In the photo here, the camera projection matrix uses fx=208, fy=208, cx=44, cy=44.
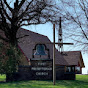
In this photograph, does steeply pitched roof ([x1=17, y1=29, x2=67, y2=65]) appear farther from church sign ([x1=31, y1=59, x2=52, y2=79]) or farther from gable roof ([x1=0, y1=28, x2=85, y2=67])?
church sign ([x1=31, y1=59, x2=52, y2=79])

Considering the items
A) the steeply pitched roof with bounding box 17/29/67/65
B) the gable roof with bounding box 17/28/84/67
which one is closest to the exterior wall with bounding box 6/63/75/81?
the gable roof with bounding box 17/28/84/67

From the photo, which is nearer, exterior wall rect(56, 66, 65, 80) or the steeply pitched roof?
exterior wall rect(56, 66, 65, 80)

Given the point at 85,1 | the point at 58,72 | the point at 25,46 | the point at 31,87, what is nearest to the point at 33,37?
the point at 25,46

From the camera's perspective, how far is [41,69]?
69.7ft

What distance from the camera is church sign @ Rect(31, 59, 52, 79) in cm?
2134

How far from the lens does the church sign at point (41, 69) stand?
21344 millimetres

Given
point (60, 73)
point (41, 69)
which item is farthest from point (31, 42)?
point (41, 69)

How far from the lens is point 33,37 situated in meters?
35.4

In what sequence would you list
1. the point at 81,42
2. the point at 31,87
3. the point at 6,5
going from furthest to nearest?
the point at 6,5
the point at 81,42
the point at 31,87

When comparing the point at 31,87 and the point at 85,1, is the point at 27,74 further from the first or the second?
the point at 85,1

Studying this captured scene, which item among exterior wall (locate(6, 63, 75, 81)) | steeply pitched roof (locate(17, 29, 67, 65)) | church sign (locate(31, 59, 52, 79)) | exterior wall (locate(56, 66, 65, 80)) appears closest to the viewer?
church sign (locate(31, 59, 52, 79))

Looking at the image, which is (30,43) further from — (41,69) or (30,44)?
(41,69)

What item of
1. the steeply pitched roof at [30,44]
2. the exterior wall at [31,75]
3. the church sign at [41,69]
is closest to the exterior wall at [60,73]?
the exterior wall at [31,75]

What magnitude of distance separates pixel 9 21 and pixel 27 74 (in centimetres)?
745
